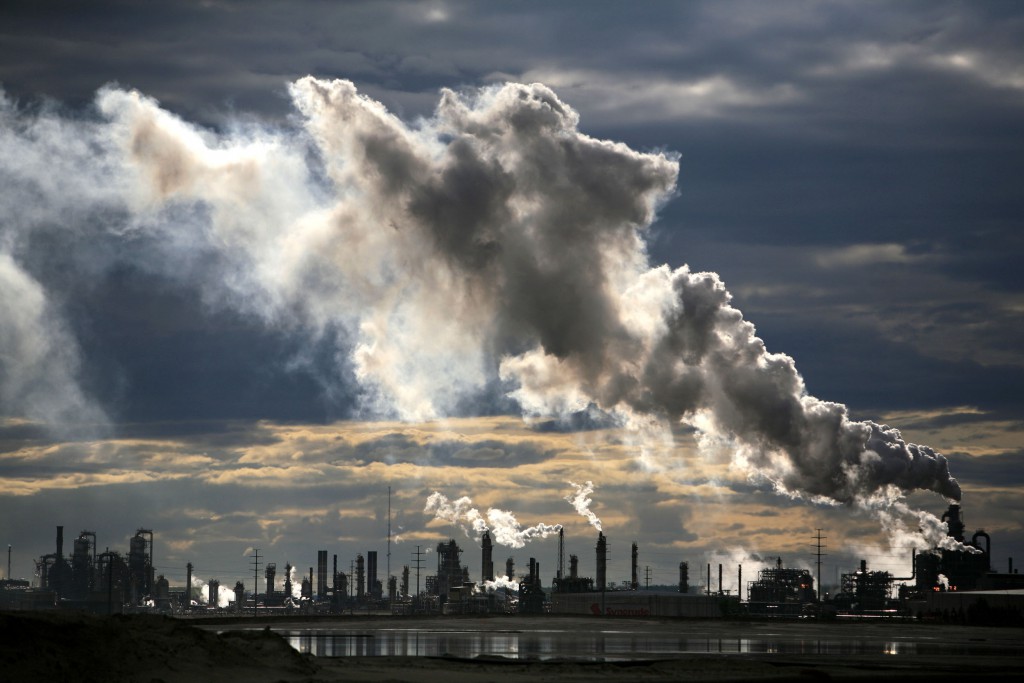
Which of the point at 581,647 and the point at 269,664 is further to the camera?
the point at 581,647

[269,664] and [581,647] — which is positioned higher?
[269,664]

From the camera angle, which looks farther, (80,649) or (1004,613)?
(1004,613)

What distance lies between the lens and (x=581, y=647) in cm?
7988

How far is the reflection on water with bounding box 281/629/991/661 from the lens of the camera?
6969 cm

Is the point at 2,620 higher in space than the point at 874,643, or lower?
higher

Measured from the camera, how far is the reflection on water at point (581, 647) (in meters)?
69.7

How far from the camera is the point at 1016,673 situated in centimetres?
5853

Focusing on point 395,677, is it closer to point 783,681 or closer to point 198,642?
point 198,642

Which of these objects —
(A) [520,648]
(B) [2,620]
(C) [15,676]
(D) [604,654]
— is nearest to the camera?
(C) [15,676]

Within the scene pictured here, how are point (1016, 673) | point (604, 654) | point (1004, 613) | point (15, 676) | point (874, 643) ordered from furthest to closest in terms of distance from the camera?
point (1004, 613) < point (874, 643) < point (604, 654) < point (1016, 673) < point (15, 676)

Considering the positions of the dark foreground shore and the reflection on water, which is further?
the reflection on water

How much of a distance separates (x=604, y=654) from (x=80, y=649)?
1319 inches

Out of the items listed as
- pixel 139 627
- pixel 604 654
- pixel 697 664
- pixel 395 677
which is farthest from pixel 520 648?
pixel 139 627

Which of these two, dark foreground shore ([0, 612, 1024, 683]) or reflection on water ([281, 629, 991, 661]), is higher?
dark foreground shore ([0, 612, 1024, 683])
